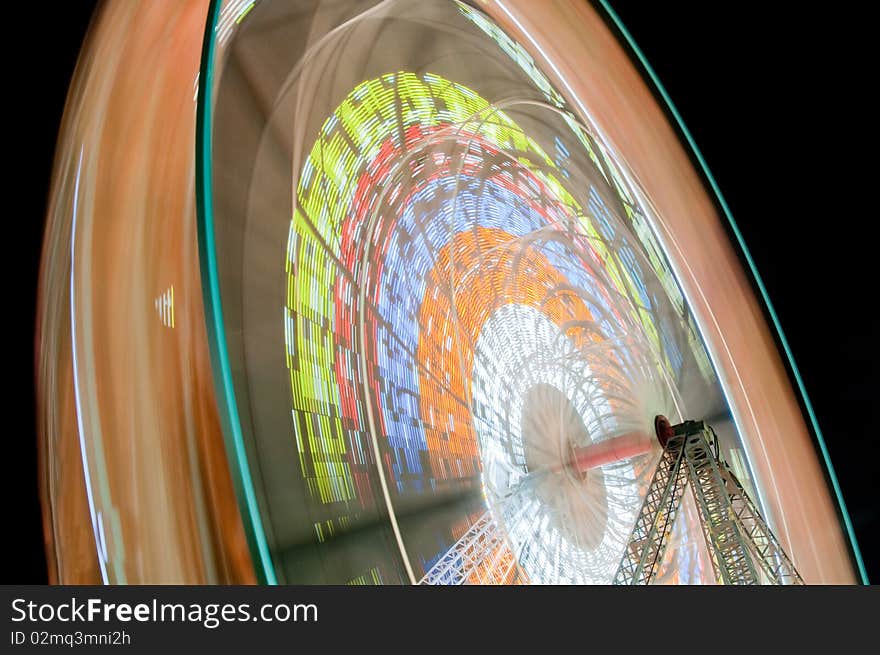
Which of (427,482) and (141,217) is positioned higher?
(141,217)

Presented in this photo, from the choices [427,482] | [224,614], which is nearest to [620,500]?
[427,482]

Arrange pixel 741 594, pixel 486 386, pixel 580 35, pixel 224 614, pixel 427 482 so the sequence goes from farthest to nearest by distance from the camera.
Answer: pixel 580 35 → pixel 486 386 → pixel 427 482 → pixel 741 594 → pixel 224 614

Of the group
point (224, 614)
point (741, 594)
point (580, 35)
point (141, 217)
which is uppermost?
point (580, 35)

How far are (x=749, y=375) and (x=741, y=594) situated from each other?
0.87m

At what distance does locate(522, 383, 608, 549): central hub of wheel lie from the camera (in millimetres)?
1012

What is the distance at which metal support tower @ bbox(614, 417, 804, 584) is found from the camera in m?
1.11

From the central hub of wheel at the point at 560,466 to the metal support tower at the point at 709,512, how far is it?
7cm

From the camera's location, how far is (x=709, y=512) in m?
1.17

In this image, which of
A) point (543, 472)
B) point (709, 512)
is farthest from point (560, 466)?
point (709, 512)

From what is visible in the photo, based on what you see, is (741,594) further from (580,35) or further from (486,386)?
(580,35)

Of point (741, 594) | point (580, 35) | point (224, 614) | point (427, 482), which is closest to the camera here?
point (224, 614)

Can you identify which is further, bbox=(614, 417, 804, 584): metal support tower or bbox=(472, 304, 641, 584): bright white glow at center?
bbox=(614, 417, 804, 584): metal support tower

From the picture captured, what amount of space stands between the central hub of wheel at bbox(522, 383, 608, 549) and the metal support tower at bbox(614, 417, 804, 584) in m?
0.07

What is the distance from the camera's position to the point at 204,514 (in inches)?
21.8
